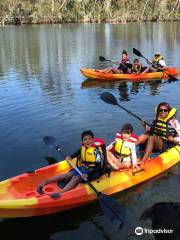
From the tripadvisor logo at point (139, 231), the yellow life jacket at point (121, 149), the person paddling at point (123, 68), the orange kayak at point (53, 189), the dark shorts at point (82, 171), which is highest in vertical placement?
the person paddling at point (123, 68)

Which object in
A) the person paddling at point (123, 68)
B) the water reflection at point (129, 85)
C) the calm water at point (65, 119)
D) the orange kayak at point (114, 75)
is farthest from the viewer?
the person paddling at point (123, 68)

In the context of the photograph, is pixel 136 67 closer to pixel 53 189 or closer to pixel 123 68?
pixel 123 68

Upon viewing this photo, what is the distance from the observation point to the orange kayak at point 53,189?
5.94 metres

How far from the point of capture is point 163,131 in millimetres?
8328

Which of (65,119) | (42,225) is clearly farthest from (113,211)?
(65,119)

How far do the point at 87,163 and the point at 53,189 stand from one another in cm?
77

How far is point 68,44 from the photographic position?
1267 inches

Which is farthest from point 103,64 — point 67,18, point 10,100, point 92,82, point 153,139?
point 67,18

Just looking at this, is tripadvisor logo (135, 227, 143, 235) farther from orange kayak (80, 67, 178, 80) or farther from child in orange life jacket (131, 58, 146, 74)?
child in orange life jacket (131, 58, 146, 74)

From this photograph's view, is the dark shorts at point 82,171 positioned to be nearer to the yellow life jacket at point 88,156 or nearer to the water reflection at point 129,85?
the yellow life jacket at point 88,156

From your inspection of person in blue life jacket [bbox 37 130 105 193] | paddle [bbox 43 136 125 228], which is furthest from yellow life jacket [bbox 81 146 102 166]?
paddle [bbox 43 136 125 228]

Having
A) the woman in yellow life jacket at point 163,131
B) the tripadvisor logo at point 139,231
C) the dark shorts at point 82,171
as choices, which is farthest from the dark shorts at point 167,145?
→ the tripadvisor logo at point 139,231

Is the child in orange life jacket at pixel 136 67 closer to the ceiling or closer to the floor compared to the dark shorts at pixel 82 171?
closer to the ceiling

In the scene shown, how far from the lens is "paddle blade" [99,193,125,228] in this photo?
217 inches
